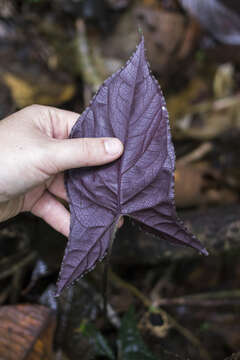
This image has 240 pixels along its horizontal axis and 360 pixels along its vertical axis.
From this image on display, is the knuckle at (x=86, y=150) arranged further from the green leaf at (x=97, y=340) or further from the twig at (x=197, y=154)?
the twig at (x=197, y=154)

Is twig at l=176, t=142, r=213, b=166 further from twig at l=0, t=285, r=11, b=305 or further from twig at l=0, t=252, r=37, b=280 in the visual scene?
twig at l=0, t=285, r=11, b=305

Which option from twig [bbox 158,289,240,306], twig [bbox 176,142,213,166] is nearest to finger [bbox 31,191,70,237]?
twig [bbox 158,289,240,306]

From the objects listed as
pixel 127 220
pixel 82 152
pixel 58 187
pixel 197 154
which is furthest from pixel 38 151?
pixel 197 154

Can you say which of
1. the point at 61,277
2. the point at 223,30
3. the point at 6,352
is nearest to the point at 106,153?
the point at 61,277

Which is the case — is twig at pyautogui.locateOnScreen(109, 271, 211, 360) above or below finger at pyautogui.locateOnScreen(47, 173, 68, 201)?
below

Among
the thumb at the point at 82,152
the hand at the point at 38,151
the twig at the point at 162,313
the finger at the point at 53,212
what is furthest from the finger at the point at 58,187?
the twig at the point at 162,313

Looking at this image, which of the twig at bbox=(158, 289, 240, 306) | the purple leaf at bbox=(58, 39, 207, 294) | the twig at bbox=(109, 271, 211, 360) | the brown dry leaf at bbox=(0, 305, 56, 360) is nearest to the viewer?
the purple leaf at bbox=(58, 39, 207, 294)

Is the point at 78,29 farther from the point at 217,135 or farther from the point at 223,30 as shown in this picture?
the point at 217,135

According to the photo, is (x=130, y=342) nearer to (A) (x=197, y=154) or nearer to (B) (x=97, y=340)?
(B) (x=97, y=340)
